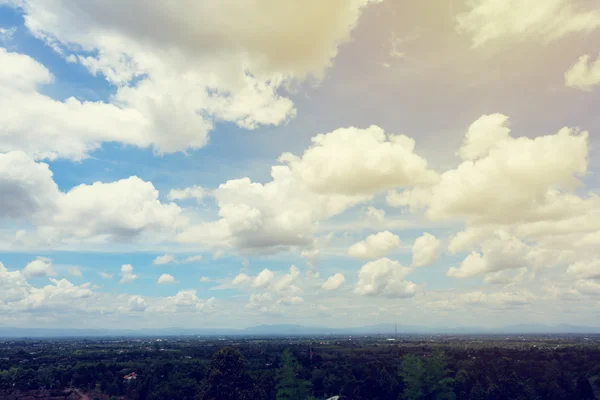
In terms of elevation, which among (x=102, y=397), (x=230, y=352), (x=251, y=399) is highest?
(x=230, y=352)

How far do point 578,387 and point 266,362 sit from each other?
71.5m

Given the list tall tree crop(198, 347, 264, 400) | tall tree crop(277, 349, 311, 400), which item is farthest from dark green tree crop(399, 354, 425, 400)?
tall tree crop(198, 347, 264, 400)

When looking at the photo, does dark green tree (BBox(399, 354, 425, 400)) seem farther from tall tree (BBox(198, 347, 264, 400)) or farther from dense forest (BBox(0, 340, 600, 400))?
tall tree (BBox(198, 347, 264, 400))

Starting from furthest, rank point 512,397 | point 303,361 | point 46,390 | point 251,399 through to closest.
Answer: point 303,361 → point 46,390 → point 512,397 → point 251,399

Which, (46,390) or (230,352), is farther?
(46,390)

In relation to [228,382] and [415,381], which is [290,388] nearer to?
[228,382]

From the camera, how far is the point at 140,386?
247ft

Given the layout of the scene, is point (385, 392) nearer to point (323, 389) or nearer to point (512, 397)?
point (323, 389)

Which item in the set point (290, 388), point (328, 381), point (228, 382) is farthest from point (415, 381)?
point (228, 382)

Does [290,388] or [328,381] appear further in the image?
[328,381]

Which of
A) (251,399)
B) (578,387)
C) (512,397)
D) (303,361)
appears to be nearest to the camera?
(251,399)

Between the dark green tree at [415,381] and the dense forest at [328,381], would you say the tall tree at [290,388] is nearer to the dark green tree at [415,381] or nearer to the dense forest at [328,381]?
the dense forest at [328,381]

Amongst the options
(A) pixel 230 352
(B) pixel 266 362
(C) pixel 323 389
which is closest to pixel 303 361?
(B) pixel 266 362

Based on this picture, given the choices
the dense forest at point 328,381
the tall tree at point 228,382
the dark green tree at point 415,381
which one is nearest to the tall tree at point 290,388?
the dense forest at point 328,381
